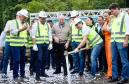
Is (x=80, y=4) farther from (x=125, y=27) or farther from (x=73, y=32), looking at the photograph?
(x=125, y=27)

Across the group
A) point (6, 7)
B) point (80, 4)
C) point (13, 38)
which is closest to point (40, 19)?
point (13, 38)

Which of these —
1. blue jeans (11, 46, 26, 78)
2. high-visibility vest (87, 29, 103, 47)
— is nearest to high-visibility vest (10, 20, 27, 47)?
blue jeans (11, 46, 26, 78)

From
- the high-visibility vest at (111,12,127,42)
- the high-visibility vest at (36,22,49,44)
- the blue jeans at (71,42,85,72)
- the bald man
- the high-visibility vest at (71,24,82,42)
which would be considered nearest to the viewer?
the high-visibility vest at (111,12,127,42)

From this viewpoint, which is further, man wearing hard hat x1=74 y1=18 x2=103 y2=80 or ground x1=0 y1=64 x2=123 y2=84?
man wearing hard hat x1=74 y1=18 x2=103 y2=80

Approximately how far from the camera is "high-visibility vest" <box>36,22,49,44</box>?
13.9m

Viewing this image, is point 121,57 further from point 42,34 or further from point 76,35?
point 42,34

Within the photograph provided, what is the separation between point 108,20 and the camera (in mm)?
13164

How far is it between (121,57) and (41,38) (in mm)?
3078

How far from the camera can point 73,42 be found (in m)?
14.5

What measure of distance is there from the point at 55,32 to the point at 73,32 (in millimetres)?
640

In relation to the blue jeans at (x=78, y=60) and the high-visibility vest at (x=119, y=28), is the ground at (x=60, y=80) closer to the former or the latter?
the blue jeans at (x=78, y=60)

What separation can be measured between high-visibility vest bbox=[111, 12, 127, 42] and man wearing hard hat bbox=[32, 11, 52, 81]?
2705 mm

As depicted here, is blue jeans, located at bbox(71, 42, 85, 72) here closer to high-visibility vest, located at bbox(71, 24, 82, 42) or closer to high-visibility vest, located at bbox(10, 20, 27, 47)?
high-visibility vest, located at bbox(71, 24, 82, 42)

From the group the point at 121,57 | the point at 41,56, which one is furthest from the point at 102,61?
the point at 121,57
